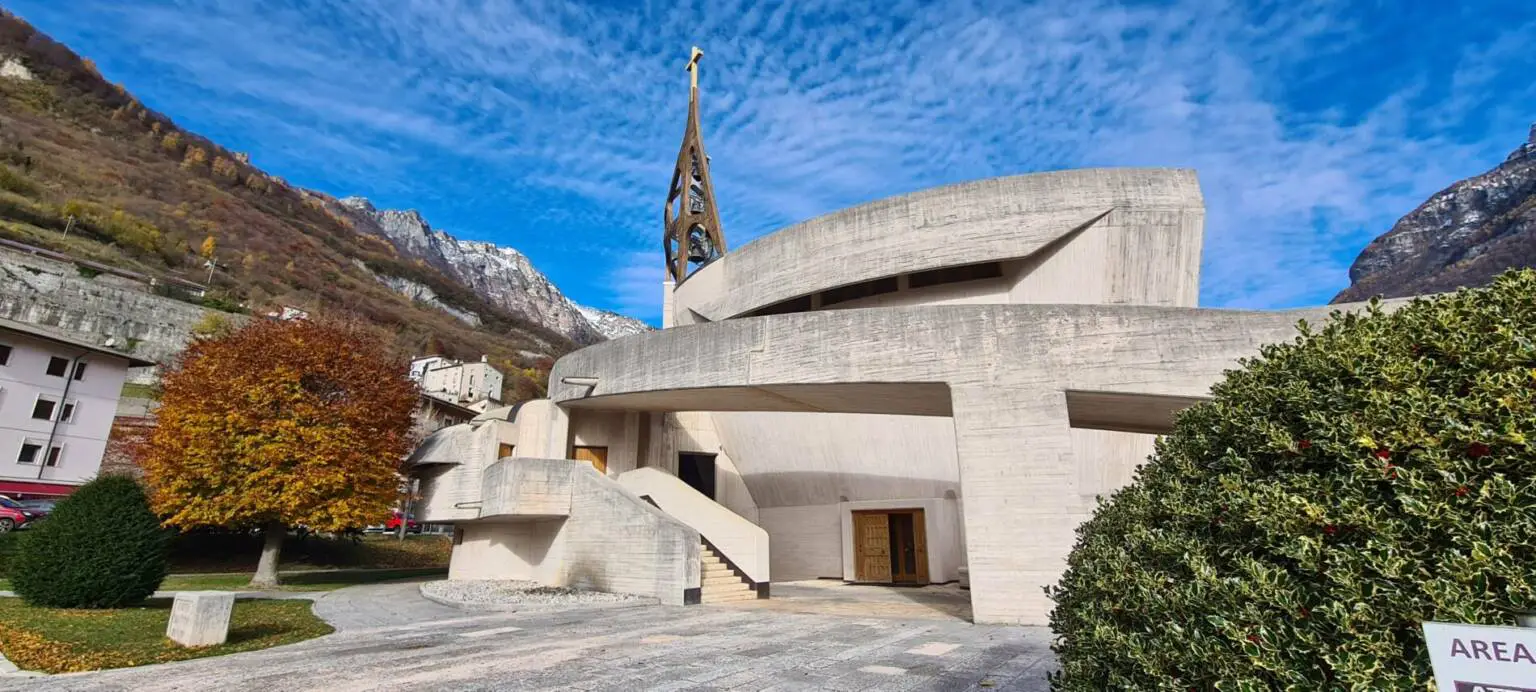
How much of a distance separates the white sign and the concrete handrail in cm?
1355

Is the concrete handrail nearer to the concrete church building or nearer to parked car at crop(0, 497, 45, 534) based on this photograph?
the concrete church building

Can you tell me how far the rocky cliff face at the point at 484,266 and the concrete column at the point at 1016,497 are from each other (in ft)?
493

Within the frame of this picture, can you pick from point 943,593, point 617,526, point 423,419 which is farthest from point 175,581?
point 423,419

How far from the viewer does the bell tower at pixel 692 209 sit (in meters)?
33.8

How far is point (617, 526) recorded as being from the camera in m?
14.2

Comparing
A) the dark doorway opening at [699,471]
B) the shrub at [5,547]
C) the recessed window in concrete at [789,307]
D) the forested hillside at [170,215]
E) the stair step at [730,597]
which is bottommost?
the stair step at [730,597]

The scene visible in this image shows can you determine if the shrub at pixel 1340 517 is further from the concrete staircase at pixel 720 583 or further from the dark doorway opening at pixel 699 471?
the dark doorway opening at pixel 699 471

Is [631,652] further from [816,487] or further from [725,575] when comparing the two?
[816,487]

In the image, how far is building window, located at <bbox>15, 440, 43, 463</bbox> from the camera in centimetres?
2698

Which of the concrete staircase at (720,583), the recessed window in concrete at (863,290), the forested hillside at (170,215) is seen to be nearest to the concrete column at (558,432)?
the concrete staircase at (720,583)

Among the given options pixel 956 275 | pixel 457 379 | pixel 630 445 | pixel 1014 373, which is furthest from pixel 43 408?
pixel 1014 373

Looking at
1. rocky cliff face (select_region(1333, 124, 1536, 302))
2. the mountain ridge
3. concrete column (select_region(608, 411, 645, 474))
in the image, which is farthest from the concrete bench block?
rocky cliff face (select_region(1333, 124, 1536, 302))

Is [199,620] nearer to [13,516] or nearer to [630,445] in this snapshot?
[630,445]

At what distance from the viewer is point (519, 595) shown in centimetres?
1353
